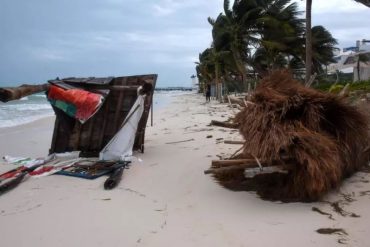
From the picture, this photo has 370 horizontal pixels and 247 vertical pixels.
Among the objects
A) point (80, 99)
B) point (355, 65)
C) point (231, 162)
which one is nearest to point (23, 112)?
point (80, 99)

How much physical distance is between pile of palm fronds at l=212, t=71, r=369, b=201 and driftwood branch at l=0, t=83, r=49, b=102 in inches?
144

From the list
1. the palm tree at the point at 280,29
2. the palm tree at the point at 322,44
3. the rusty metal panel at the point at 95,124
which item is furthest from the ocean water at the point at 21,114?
the palm tree at the point at 322,44

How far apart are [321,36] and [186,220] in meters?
20.4

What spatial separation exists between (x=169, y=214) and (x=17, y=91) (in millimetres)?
3646

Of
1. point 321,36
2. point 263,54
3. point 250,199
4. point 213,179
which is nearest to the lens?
point 250,199

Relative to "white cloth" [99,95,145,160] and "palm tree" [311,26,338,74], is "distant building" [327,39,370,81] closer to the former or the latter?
"palm tree" [311,26,338,74]

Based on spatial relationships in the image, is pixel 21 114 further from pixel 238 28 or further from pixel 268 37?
pixel 268 37

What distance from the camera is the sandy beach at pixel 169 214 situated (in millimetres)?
3742

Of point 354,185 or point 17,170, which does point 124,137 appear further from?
point 354,185

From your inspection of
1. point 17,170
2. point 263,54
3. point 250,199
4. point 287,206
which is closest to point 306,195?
point 287,206

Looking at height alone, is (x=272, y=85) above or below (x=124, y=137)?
above

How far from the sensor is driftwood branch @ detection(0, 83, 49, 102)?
6074 millimetres

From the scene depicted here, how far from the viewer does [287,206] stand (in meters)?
4.45

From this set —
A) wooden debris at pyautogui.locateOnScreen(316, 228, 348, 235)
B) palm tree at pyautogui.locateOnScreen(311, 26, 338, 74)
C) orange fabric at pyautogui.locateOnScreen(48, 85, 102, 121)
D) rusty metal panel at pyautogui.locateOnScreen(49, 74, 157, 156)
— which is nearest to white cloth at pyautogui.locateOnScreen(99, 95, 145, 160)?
rusty metal panel at pyautogui.locateOnScreen(49, 74, 157, 156)
